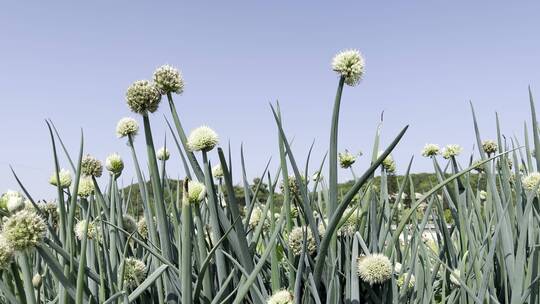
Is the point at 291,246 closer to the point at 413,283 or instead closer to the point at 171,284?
the point at 171,284

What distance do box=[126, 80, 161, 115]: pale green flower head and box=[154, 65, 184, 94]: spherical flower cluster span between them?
0.03 m

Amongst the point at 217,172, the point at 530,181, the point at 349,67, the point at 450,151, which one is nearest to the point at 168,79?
the point at 349,67

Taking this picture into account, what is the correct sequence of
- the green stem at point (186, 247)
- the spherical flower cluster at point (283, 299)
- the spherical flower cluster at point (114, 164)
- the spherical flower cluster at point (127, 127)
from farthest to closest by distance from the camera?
the spherical flower cluster at point (114, 164)
the spherical flower cluster at point (127, 127)
the spherical flower cluster at point (283, 299)
the green stem at point (186, 247)

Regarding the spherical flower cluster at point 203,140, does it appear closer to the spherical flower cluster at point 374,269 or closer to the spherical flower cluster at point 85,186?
the spherical flower cluster at point 374,269

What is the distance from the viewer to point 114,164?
1.54 m

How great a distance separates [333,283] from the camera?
1.07 meters

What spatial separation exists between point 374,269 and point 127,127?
760 millimetres

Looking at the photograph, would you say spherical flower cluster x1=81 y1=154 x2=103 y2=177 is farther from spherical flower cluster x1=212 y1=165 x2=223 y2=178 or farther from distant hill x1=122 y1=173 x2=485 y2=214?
spherical flower cluster x1=212 y1=165 x2=223 y2=178

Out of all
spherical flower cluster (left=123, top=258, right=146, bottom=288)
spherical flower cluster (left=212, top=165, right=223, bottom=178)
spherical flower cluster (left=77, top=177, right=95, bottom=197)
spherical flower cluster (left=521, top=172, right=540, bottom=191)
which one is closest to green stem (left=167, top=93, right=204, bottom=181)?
spherical flower cluster (left=123, top=258, right=146, bottom=288)

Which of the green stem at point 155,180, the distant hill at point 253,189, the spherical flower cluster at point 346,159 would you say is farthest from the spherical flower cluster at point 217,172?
the green stem at point 155,180

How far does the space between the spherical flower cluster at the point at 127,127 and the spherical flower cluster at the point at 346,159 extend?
960 mm

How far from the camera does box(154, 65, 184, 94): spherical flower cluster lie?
3.78 ft

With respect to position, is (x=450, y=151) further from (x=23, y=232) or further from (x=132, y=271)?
(x=23, y=232)

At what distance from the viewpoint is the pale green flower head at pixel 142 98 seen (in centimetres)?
110
